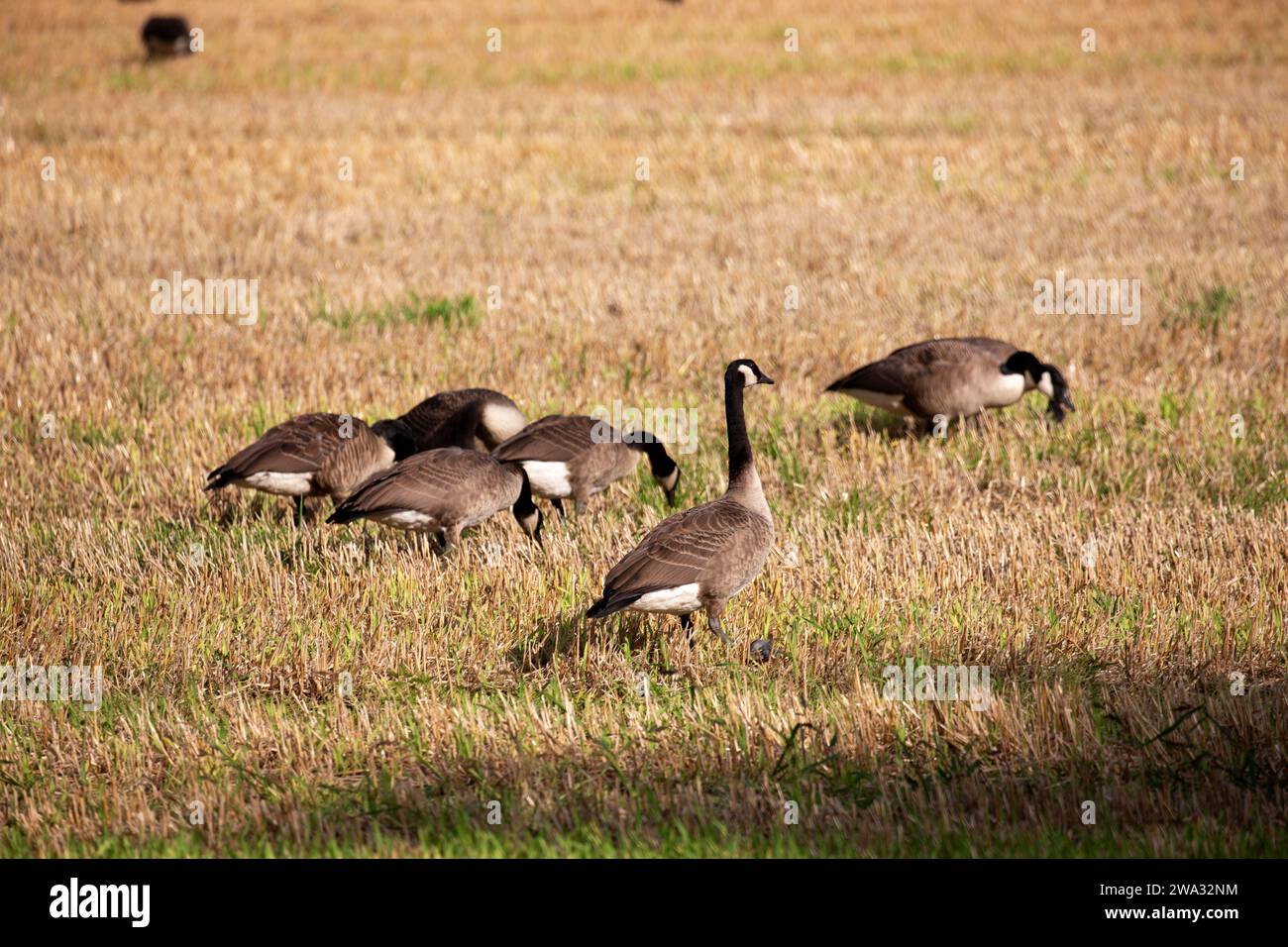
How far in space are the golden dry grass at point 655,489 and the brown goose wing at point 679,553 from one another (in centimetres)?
50

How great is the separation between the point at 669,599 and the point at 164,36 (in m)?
29.4

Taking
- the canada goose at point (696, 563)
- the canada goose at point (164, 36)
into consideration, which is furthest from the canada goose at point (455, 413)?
the canada goose at point (164, 36)

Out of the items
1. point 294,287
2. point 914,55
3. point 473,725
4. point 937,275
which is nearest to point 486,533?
point 473,725

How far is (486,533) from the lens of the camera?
8523 millimetres

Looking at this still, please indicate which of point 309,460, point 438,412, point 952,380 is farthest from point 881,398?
point 309,460

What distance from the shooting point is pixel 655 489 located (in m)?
9.25

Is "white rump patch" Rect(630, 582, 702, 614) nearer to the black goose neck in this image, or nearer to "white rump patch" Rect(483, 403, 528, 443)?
the black goose neck

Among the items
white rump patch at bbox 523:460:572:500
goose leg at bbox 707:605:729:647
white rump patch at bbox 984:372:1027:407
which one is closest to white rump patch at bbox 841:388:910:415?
white rump patch at bbox 984:372:1027:407

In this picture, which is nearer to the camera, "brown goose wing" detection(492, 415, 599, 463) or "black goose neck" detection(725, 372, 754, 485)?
"black goose neck" detection(725, 372, 754, 485)

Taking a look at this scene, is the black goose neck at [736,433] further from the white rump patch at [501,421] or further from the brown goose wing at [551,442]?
the white rump patch at [501,421]

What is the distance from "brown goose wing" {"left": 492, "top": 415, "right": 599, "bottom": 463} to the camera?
827 cm

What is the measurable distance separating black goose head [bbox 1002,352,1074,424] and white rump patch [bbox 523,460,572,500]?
3.61m

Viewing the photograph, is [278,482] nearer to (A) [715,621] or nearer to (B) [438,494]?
(B) [438,494]

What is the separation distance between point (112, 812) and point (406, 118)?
20.7 metres
